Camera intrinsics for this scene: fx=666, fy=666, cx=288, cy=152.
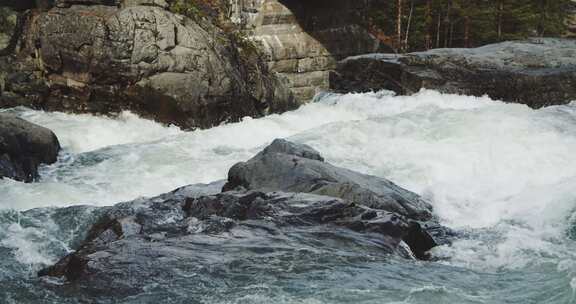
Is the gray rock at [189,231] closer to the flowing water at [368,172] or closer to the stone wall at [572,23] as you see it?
the flowing water at [368,172]

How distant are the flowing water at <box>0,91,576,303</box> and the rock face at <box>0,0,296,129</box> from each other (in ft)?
1.61

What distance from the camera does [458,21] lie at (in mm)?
31344

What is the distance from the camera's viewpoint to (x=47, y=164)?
1191 cm

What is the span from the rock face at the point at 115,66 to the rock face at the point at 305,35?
7942 mm

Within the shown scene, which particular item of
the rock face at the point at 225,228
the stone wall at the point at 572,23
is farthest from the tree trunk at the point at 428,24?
the rock face at the point at 225,228

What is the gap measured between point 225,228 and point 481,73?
47.8 ft

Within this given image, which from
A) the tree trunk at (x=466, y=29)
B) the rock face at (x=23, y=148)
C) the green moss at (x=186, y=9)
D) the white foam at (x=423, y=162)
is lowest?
the white foam at (x=423, y=162)

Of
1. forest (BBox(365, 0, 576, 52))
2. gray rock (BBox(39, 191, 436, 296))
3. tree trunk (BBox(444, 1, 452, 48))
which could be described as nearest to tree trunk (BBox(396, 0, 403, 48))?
forest (BBox(365, 0, 576, 52))

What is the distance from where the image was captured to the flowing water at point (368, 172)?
19.3 feet

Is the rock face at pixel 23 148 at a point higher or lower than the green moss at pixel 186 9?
lower

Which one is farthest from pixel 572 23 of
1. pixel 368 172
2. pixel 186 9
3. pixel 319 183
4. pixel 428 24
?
pixel 319 183

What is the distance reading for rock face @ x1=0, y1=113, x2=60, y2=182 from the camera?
35.1 feet

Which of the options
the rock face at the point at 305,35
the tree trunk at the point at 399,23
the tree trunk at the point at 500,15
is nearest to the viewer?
the rock face at the point at 305,35

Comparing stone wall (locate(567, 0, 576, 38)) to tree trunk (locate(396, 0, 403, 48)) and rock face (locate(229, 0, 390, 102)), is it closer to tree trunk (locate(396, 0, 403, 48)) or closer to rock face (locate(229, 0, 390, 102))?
tree trunk (locate(396, 0, 403, 48))
